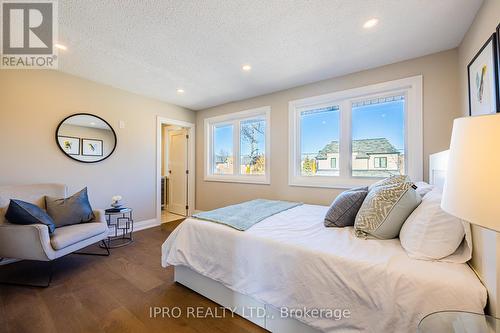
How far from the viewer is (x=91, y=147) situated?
10.5 ft

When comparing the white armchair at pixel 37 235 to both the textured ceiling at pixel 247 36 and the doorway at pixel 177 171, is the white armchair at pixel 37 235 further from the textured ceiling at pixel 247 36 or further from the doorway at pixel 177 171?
the doorway at pixel 177 171

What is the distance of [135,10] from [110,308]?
8.06ft

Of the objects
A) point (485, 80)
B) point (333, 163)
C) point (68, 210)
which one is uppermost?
point (485, 80)

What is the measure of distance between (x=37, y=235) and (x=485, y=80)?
3942mm

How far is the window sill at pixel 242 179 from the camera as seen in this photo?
373 cm

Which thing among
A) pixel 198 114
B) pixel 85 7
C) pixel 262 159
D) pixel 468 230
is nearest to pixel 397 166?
pixel 468 230

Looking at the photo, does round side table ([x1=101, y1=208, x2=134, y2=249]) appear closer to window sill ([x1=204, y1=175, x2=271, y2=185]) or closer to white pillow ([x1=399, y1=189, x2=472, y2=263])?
window sill ([x1=204, y1=175, x2=271, y2=185])

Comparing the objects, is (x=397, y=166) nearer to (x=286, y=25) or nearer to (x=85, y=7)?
(x=286, y=25)

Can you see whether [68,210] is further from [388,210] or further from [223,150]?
[388,210]

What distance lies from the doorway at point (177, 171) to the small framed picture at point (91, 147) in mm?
1360

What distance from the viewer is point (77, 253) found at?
9.00ft

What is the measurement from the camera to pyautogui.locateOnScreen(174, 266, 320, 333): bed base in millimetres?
1385

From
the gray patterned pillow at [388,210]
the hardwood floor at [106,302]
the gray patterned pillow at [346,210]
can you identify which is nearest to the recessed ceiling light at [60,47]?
the hardwood floor at [106,302]

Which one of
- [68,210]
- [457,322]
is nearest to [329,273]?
[457,322]
